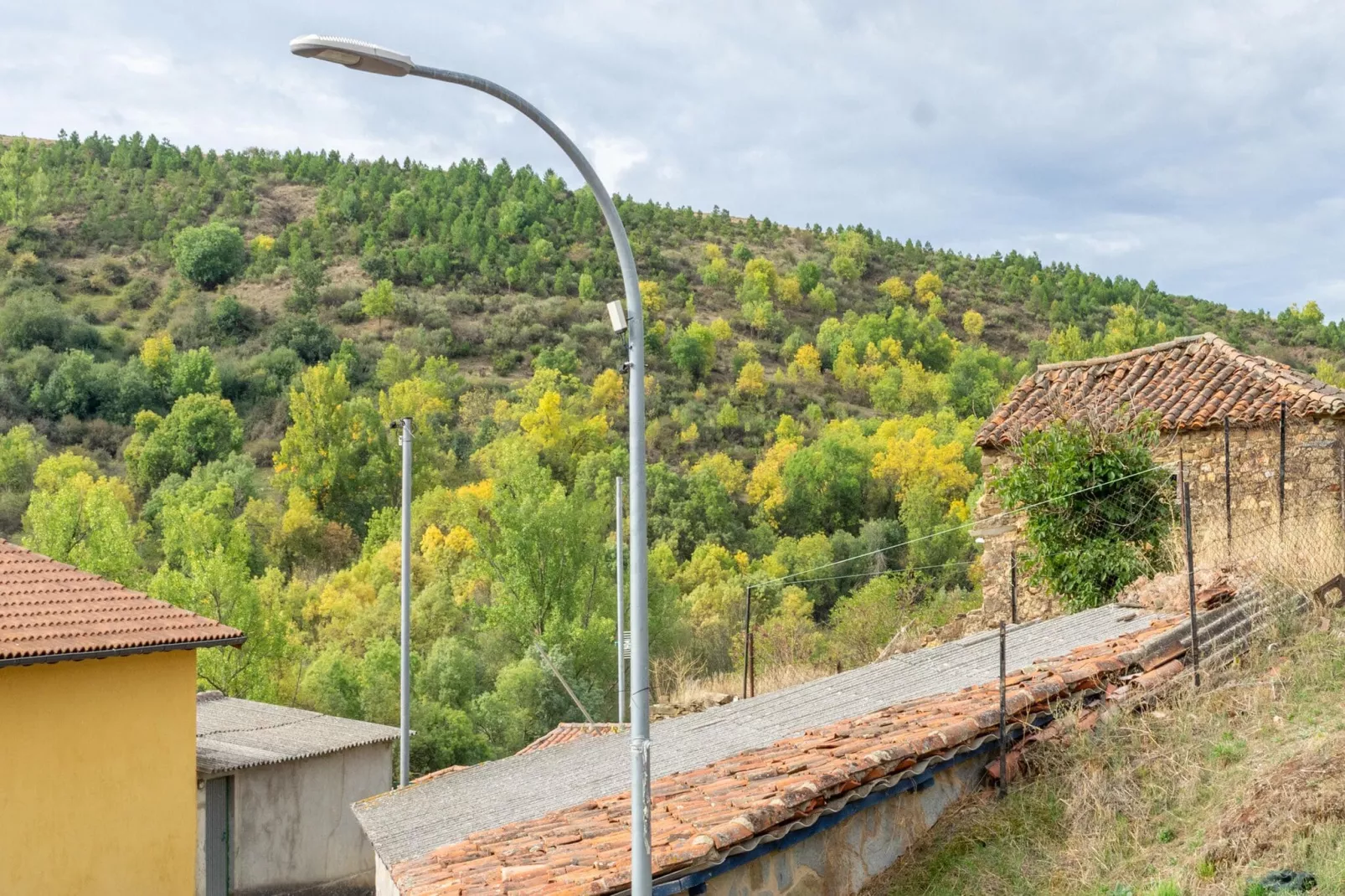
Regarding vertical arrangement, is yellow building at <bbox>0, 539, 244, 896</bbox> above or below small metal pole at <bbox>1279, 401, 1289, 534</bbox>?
below

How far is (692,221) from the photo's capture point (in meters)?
105

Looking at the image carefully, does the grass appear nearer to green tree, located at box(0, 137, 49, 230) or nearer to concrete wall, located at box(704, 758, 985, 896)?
concrete wall, located at box(704, 758, 985, 896)

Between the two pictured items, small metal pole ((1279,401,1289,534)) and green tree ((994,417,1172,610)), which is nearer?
small metal pole ((1279,401,1289,534))

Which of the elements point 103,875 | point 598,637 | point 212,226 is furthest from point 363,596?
point 212,226

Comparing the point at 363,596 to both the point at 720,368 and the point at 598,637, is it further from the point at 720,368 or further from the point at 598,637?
the point at 720,368

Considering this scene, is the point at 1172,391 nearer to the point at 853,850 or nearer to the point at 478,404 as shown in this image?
the point at 853,850

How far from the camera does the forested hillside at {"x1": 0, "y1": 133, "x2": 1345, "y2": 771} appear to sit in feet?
114

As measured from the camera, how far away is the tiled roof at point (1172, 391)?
15.5 metres

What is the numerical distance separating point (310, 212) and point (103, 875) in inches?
3545

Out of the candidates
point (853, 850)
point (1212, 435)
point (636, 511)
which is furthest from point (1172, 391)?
point (636, 511)

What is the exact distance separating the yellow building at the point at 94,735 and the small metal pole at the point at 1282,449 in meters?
13.6

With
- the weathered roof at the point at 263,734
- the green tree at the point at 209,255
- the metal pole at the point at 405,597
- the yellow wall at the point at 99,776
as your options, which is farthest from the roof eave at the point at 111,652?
the green tree at the point at 209,255

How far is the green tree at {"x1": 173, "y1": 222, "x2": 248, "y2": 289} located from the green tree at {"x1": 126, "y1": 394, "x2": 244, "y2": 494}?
20001 millimetres

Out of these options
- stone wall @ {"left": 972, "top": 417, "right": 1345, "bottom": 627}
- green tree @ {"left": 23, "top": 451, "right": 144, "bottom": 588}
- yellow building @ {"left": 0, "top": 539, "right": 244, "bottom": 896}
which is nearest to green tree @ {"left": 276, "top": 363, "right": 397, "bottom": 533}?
green tree @ {"left": 23, "top": 451, "right": 144, "bottom": 588}
